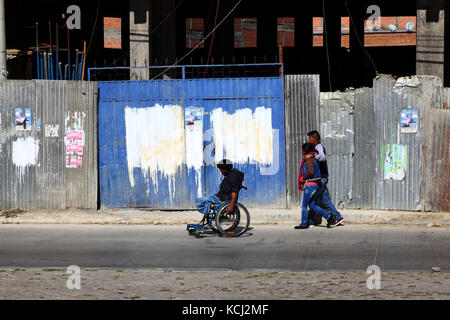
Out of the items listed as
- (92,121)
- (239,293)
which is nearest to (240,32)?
(92,121)

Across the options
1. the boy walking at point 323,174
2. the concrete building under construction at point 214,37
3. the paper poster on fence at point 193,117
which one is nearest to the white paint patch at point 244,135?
the paper poster on fence at point 193,117

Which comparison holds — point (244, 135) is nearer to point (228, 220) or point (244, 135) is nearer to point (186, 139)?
point (186, 139)

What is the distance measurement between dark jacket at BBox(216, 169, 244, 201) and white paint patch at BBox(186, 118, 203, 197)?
2.87 meters

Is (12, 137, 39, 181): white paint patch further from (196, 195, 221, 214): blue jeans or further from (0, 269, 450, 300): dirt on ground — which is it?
(0, 269, 450, 300): dirt on ground

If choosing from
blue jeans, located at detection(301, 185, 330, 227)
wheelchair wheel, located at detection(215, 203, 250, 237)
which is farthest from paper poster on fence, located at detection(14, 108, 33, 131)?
blue jeans, located at detection(301, 185, 330, 227)

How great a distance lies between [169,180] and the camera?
15.4 m

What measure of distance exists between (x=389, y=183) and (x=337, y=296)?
7.28 metres

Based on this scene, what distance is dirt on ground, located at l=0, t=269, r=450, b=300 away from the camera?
25.5 ft

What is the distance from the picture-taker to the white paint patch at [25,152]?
1552 centimetres

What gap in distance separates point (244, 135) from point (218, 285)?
23.0 ft

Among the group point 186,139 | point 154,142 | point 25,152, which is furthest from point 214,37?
point 25,152

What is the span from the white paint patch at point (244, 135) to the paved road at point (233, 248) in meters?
1.88
